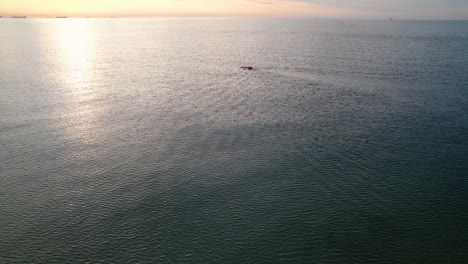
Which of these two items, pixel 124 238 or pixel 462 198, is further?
pixel 462 198

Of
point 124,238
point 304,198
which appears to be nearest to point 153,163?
point 124,238

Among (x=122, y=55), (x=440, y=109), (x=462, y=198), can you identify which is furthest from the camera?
(x=122, y=55)

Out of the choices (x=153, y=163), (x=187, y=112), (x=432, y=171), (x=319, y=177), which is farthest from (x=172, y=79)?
(x=432, y=171)

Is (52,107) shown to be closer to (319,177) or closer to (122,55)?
(319,177)

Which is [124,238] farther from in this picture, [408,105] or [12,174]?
[408,105]

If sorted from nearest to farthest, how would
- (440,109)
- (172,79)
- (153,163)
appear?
1. (153,163)
2. (440,109)
3. (172,79)

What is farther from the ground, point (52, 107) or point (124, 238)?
point (52, 107)
